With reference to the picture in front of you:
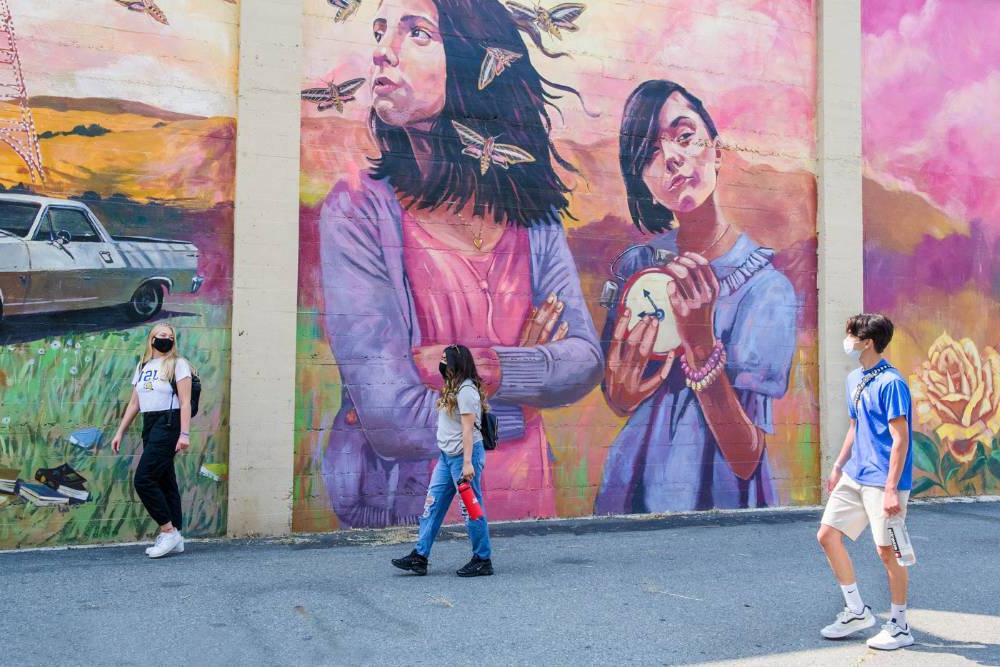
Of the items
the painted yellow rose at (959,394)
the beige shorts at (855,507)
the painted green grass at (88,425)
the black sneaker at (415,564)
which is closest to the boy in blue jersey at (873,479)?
the beige shorts at (855,507)

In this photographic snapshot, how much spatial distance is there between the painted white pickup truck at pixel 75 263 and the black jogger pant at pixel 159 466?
3.50 feet

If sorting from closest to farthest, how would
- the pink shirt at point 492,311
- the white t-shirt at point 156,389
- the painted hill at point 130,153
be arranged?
1. the white t-shirt at point 156,389
2. the painted hill at point 130,153
3. the pink shirt at point 492,311

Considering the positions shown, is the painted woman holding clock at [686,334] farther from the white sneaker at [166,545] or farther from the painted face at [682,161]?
the white sneaker at [166,545]

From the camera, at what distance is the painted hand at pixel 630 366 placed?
938 cm

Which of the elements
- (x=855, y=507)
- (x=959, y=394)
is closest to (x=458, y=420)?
(x=855, y=507)

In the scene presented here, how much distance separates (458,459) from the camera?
645 cm

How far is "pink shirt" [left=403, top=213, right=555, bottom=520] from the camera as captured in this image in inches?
340

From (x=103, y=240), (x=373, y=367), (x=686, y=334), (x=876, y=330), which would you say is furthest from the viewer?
(x=686, y=334)

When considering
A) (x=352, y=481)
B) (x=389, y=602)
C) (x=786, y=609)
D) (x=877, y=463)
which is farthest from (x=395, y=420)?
(x=877, y=463)

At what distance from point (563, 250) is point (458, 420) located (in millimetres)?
3283

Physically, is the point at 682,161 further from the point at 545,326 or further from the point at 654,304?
the point at 545,326

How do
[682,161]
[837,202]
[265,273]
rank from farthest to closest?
[837,202]
[682,161]
[265,273]

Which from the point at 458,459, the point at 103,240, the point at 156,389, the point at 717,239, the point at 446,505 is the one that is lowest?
the point at 446,505

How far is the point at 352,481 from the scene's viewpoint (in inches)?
324
